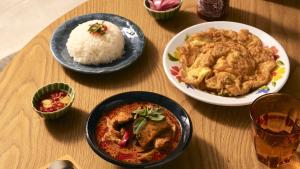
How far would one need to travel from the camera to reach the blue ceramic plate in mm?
1465

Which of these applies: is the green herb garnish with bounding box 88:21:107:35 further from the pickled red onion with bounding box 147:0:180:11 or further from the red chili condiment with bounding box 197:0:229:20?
the red chili condiment with bounding box 197:0:229:20

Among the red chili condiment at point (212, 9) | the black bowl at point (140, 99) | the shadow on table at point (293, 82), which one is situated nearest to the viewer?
the black bowl at point (140, 99)

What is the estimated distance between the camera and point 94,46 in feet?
4.94

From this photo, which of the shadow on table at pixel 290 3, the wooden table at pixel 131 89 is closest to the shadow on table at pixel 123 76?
the wooden table at pixel 131 89

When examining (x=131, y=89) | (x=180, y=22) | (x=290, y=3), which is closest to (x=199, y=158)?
(x=131, y=89)

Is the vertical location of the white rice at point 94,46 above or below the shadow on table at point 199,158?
above

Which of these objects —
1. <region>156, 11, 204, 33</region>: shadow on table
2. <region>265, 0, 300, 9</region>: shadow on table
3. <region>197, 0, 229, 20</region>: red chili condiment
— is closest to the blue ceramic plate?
<region>156, 11, 204, 33</region>: shadow on table

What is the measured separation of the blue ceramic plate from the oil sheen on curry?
0.29 m

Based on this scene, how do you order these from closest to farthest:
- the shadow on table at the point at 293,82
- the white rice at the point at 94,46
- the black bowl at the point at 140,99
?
the black bowl at the point at 140,99 < the shadow on table at the point at 293,82 < the white rice at the point at 94,46

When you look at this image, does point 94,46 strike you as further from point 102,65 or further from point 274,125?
point 274,125

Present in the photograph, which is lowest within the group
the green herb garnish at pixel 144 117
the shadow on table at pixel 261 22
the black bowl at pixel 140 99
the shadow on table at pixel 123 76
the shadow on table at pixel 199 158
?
the shadow on table at pixel 199 158

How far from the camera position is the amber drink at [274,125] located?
1.12m

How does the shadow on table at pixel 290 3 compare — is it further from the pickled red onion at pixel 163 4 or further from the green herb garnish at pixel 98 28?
the green herb garnish at pixel 98 28

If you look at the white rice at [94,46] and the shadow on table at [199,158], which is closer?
the shadow on table at [199,158]
